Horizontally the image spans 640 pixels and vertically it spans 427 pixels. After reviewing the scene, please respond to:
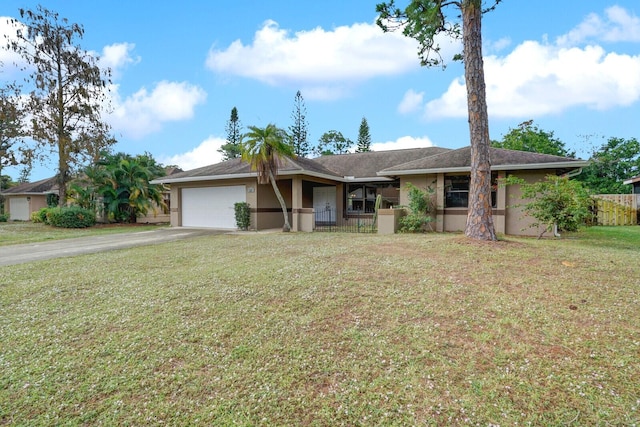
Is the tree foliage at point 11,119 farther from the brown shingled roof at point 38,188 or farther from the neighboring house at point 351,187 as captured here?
the neighboring house at point 351,187

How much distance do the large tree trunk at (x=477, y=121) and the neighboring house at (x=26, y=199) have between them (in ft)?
105

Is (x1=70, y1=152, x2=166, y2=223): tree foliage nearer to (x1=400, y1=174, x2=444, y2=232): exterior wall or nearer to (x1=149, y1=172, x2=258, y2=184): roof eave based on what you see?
(x1=149, y1=172, x2=258, y2=184): roof eave

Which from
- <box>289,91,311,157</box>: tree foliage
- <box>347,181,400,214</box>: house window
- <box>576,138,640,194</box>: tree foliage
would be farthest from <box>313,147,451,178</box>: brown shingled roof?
<box>289,91,311,157</box>: tree foliage

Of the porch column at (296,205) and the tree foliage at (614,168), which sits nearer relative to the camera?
the porch column at (296,205)

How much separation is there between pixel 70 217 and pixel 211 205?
27.1 ft

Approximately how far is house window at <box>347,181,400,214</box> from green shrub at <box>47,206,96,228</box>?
1470cm

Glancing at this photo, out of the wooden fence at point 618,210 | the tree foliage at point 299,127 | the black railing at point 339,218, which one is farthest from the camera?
the tree foliage at point 299,127

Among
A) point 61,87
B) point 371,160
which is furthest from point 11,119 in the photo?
point 371,160

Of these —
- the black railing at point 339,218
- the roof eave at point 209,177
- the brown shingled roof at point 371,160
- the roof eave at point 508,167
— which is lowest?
→ the black railing at point 339,218

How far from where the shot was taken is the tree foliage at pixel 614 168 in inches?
1045

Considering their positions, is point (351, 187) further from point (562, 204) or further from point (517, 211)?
point (562, 204)

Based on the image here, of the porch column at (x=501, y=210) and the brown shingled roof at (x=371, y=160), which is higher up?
the brown shingled roof at (x=371, y=160)

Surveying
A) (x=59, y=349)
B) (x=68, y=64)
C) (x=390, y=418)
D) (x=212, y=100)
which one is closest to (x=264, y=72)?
(x=212, y=100)

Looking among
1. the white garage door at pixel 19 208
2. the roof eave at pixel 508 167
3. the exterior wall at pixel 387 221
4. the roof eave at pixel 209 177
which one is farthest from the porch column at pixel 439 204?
the white garage door at pixel 19 208
